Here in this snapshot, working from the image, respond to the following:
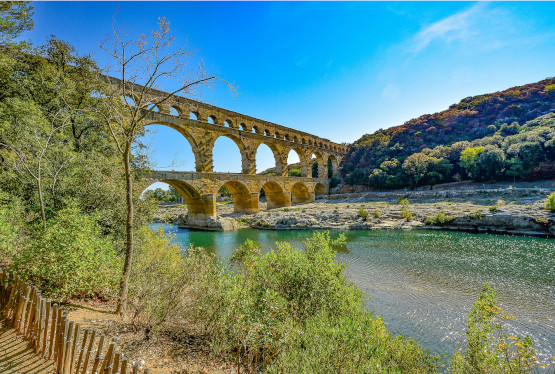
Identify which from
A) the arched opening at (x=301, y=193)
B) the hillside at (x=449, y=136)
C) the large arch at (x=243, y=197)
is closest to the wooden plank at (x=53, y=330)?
the large arch at (x=243, y=197)

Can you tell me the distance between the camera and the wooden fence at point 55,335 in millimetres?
2172

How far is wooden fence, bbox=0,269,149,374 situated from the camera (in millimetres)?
2172

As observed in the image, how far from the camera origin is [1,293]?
146 inches

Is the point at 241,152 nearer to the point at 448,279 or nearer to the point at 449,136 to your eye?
the point at 448,279

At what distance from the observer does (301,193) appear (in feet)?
117

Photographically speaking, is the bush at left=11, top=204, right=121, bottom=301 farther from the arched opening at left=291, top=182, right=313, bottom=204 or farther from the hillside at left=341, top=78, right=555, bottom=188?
the hillside at left=341, top=78, right=555, bottom=188

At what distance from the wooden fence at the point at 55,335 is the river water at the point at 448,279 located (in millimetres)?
4189

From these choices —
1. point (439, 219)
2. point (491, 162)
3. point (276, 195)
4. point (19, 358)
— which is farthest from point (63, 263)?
point (491, 162)

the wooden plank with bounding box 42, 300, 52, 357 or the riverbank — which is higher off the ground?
the wooden plank with bounding box 42, 300, 52, 357

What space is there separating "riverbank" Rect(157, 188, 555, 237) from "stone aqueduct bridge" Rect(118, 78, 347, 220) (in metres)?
2.74

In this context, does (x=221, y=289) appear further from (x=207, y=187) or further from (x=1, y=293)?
(x=207, y=187)

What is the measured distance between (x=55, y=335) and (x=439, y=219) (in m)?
20.8

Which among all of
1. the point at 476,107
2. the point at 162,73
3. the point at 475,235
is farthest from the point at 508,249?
the point at 476,107

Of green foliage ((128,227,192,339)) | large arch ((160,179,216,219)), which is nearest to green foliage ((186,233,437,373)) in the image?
green foliage ((128,227,192,339))
